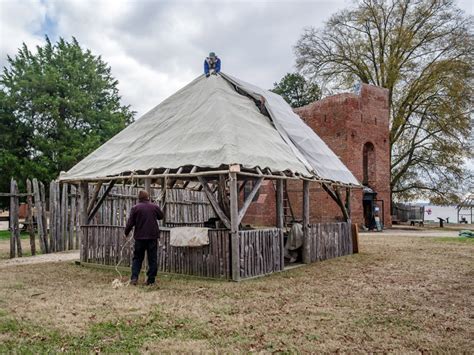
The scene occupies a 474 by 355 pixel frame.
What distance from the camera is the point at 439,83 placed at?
3039 centimetres

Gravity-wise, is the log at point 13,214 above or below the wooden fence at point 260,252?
above

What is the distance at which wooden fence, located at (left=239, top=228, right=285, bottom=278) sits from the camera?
8.73 meters

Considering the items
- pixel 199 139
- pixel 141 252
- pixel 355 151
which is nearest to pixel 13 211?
A: pixel 141 252

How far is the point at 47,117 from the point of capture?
2327 cm

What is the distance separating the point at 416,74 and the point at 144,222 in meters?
28.8

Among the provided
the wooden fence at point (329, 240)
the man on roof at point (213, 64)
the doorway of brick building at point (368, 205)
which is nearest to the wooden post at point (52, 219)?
the man on roof at point (213, 64)

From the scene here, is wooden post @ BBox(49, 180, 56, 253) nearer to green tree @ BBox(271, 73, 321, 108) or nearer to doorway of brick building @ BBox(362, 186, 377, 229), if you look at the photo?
doorway of brick building @ BBox(362, 186, 377, 229)

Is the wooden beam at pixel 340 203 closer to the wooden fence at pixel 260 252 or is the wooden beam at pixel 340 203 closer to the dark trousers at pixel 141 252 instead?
the wooden fence at pixel 260 252

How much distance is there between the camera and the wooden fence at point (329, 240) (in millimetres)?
11680

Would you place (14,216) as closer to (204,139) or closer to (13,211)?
(13,211)

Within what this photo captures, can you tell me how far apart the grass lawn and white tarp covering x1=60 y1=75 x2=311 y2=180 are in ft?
7.83

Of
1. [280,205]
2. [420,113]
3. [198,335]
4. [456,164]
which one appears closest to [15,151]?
[280,205]

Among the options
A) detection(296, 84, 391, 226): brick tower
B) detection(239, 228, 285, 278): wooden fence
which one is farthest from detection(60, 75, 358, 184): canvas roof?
detection(296, 84, 391, 226): brick tower

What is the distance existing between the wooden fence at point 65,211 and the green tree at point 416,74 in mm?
20630
